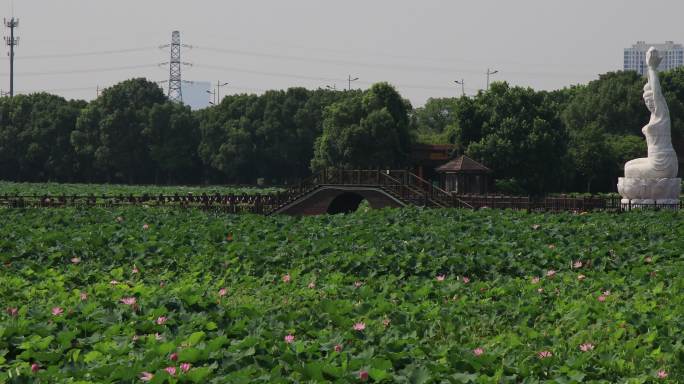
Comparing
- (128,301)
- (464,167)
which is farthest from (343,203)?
(128,301)

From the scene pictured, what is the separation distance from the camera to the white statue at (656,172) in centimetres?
3834

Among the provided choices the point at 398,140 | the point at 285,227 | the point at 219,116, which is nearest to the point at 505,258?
the point at 285,227

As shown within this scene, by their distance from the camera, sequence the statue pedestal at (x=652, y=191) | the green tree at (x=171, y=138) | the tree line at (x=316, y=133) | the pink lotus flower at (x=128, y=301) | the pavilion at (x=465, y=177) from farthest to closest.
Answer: the green tree at (x=171, y=138) → the tree line at (x=316, y=133) → the pavilion at (x=465, y=177) → the statue pedestal at (x=652, y=191) → the pink lotus flower at (x=128, y=301)

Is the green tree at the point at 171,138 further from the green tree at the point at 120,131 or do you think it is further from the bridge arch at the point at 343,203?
the bridge arch at the point at 343,203

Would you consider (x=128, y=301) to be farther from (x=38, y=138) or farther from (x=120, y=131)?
(x=38, y=138)

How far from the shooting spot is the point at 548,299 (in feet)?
51.4

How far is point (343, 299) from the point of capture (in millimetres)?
15602

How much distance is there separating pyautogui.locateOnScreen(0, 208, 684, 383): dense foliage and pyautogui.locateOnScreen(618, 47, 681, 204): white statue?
10.2m

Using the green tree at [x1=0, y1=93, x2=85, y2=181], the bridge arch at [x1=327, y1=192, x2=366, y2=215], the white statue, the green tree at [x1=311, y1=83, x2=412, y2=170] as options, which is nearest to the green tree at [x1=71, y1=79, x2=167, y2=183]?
the green tree at [x1=0, y1=93, x2=85, y2=181]

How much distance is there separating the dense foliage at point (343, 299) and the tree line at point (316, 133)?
3364 centimetres

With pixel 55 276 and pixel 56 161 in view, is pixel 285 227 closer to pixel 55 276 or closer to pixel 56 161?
pixel 55 276

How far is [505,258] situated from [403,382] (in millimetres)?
10848

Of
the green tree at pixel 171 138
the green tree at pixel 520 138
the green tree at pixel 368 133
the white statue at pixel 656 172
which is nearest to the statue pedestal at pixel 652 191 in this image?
the white statue at pixel 656 172

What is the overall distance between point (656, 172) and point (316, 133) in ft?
169
